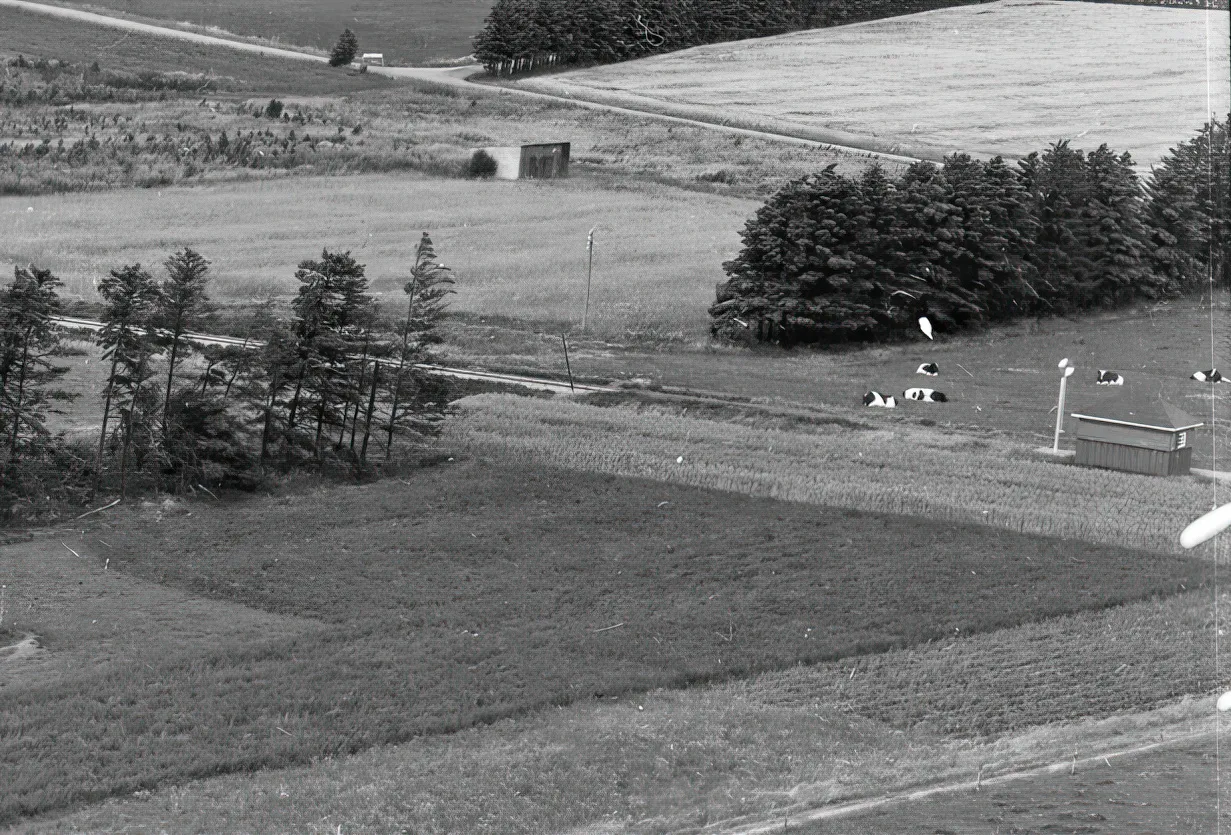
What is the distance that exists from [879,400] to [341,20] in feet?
302

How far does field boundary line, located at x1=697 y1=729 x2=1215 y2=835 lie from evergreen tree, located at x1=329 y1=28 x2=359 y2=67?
94713 mm

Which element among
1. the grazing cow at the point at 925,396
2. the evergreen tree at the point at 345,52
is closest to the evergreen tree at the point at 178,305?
the grazing cow at the point at 925,396

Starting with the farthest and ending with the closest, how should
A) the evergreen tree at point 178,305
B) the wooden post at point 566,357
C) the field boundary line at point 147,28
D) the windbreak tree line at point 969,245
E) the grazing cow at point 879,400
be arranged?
the field boundary line at point 147,28 < the windbreak tree line at point 969,245 < the wooden post at point 566,357 < the grazing cow at point 879,400 < the evergreen tree at point 178,305

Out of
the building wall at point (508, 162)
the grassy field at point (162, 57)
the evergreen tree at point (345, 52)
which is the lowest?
the building wall at point (508, 162)

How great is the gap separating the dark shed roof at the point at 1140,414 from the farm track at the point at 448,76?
144ft

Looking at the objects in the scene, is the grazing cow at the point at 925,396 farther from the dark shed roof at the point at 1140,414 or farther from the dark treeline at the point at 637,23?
the dark treeline at the point at 637,23

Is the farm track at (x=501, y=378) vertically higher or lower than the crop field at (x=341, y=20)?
lower

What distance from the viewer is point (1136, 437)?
1489 inches

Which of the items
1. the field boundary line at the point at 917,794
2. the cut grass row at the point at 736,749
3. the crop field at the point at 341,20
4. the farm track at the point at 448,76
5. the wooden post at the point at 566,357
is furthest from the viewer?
the crop field at the point at 341,20

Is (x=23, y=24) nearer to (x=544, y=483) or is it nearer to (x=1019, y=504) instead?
(x=544, y=483)

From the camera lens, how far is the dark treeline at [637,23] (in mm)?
110375

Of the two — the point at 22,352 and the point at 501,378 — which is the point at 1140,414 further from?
the point at 22,352

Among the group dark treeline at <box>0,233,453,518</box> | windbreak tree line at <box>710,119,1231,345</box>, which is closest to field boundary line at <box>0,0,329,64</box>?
windbreak tree line at <box>710,119,1231,345</box>

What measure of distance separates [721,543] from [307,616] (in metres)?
9.00
